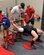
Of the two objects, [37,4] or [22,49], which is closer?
[22,49]

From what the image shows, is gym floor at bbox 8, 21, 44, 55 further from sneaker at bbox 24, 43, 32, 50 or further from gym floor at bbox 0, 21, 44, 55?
sneaker at bbox 24, 43, 32, 50

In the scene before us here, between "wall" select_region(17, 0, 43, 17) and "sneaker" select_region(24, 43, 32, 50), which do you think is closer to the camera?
"sneaker" select_region(24, 43, 32, 50)

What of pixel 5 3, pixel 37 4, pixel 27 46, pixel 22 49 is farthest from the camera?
pixel 5 3

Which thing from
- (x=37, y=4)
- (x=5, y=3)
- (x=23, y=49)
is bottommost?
(x=23, y=49)

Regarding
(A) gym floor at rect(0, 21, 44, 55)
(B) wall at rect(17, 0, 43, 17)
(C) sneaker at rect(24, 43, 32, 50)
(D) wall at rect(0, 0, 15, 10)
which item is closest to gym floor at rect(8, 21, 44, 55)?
(A) gym floor at rect(0, 21, 44, 55)

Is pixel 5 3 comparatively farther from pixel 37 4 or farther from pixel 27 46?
pixel 27 46

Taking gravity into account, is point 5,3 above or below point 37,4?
above

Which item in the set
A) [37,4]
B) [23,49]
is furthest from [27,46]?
[37,4]

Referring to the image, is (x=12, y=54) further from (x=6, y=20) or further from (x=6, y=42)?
(x=6, y=20)

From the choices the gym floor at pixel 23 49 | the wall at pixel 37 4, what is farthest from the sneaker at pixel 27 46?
the wall at pixel 37 4

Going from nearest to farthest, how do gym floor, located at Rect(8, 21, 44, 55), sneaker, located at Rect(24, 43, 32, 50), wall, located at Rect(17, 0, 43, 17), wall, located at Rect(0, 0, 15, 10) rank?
gym floor, located at Rect(8, 21, 44, 55) → sneaker, located at Rect(24, 43, 32, 50) → wall, located at Rect(17, 0, 43, 17) → wall, located at Rect(0, 0, 15, 10)

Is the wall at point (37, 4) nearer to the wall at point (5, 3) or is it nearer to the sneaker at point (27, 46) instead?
the wall at point (5, 3)

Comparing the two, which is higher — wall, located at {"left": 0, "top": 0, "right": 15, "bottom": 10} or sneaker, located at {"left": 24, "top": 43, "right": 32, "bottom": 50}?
wall, located at {"left": 0, "top": 0, "right": 15, "bottom": 10}

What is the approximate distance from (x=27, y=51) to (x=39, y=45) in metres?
0.77
